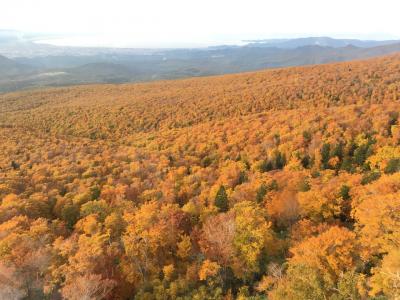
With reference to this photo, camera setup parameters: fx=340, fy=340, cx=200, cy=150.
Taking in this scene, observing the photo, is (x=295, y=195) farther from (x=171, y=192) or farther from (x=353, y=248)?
(x=171, y=192)

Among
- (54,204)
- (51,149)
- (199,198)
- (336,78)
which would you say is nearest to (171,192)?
(199,198)

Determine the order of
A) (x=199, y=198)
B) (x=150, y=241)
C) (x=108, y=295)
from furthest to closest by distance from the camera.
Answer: (x=199, y=198)
(x=150, y=241)
(x=108, y=295)

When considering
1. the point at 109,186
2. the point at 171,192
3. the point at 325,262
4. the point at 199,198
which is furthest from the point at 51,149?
the point at 325,262

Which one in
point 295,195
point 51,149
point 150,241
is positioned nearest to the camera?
point 150,241

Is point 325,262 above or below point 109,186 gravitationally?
above

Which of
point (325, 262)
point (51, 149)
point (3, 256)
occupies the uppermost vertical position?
point (325, 262)

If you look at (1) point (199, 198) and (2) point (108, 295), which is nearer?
(2) point (108, 295)

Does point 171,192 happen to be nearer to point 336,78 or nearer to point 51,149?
point 51,149
